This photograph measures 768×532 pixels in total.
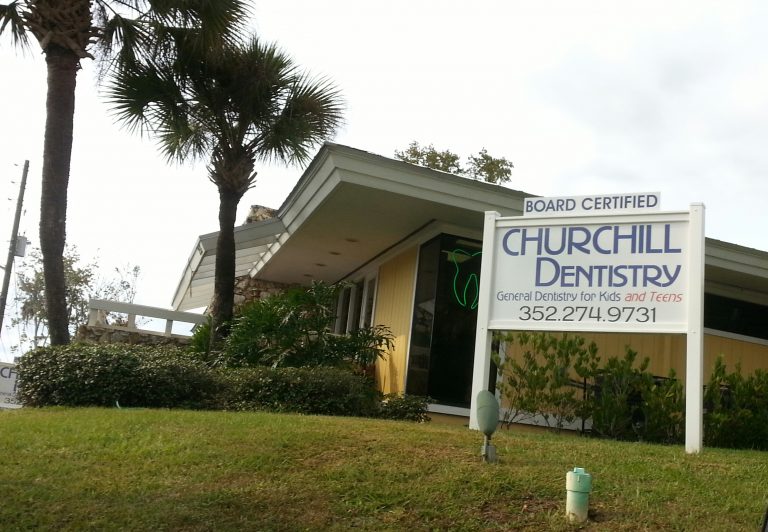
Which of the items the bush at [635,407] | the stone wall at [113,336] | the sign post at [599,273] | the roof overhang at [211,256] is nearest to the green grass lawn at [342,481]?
the sign post at [599,273]

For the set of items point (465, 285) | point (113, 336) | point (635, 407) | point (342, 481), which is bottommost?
point (342, 481)

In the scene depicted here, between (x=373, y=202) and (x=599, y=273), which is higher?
(x=373, y=202)

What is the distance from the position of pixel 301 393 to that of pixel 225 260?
451 cm

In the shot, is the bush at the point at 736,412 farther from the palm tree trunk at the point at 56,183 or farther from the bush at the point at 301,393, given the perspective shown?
the palm tree trunk at the point at 56,183

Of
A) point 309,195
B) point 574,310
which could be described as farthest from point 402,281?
point 574,310

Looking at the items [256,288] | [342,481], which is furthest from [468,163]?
[342,481]

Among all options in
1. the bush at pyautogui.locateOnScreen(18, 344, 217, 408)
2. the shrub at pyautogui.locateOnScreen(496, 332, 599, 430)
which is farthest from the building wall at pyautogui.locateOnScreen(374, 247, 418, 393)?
the bush at pyautogui.locateOnScreen(18, 344, 217, 408)

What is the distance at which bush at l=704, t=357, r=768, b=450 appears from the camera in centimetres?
857

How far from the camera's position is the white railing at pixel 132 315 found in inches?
583

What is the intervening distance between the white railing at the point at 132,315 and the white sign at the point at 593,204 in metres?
9.41

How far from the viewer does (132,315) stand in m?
15.3

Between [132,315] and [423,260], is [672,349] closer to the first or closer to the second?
[423,260]

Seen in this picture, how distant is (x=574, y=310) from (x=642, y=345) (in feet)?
19.2

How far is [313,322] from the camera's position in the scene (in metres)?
11.1
